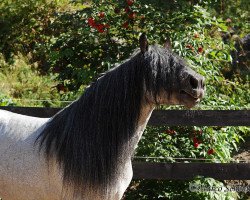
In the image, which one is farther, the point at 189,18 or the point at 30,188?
the point at 189,18

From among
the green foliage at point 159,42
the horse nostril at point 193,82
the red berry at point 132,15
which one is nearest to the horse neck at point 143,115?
the horse nostril at point 193,82

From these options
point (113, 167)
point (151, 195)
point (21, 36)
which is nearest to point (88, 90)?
point (113, 167)

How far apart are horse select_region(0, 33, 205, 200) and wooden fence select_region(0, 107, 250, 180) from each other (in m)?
1.72

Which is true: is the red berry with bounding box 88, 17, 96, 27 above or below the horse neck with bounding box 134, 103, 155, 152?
above

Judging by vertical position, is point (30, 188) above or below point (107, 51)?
below

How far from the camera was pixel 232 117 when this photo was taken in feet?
15.5

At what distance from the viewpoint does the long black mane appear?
9.46 ft

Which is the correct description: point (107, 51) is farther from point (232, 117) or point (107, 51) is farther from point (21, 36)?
point (21, 36)

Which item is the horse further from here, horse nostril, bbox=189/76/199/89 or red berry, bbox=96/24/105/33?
red berry, bbox=96/24/105/33

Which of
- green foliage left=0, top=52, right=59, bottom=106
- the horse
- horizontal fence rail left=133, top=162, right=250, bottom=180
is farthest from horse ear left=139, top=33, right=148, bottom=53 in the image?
green foliage left=0, top=52, right=59, bottom=106

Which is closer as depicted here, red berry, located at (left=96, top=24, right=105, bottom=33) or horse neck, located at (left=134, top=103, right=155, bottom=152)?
horse neck, located at (left=134, top=103, right=155, bottom=152)

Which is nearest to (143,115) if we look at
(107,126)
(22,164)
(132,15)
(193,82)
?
(107,126)

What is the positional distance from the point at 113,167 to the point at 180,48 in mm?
2279

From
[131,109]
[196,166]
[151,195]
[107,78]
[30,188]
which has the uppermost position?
[107,78]
